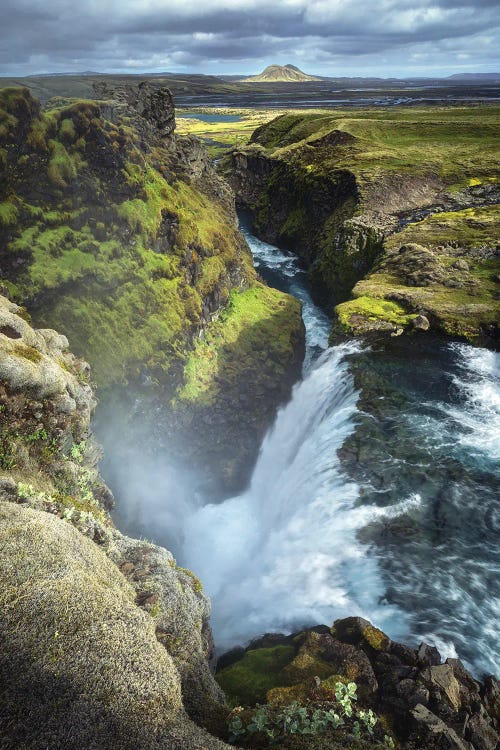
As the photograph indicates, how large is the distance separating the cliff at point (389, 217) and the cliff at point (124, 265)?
13.4 meters

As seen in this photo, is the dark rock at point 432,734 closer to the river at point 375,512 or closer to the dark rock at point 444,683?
the dark rock at point 444,683

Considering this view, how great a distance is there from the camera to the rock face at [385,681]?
546 inches

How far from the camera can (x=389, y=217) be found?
76.2 m

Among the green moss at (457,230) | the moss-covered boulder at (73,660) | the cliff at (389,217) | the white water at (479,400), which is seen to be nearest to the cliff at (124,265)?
the cliff at (389,217)

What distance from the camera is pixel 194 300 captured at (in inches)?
1721

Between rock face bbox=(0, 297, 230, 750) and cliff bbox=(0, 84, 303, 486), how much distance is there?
15662 mm

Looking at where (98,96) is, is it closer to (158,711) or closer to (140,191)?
(140,191)

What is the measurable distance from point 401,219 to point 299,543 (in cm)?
6504

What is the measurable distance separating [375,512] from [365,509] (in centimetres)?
57

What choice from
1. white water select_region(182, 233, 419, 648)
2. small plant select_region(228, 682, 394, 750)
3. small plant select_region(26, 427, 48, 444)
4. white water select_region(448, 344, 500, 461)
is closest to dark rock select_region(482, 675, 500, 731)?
white water select_region(182, 233, 419, 648)

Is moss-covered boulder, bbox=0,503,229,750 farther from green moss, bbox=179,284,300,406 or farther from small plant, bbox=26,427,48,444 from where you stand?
green moss, bbox=179,284,300,406

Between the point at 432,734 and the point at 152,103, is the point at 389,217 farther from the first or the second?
the point at 432,734

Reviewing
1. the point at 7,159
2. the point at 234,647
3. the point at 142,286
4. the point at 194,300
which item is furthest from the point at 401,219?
the point at 234,647

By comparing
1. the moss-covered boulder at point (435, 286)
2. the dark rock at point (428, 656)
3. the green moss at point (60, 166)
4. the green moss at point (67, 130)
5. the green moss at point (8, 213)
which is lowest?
the dark rock at point (428, 656)
